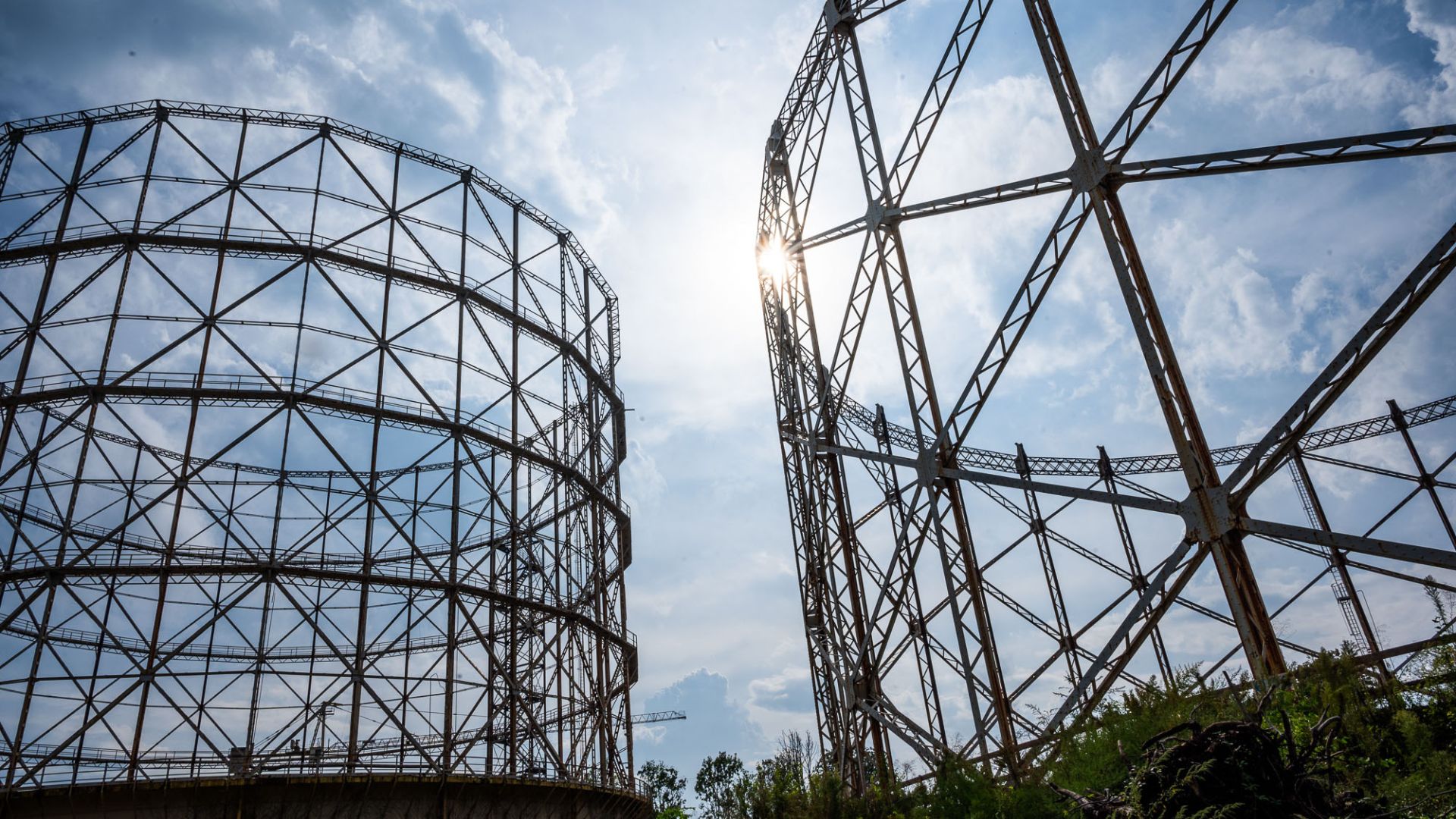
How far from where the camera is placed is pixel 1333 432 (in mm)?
22375

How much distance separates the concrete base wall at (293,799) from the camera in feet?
44.3

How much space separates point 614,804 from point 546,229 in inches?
529

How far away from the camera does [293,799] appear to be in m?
14.1

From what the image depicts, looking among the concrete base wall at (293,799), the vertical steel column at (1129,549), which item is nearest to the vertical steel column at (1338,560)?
the vertical steel column at (1129,549)

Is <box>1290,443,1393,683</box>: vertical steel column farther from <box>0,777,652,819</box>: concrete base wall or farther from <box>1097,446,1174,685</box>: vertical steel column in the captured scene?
<box>0,777,652,819</box>: concrete base wall

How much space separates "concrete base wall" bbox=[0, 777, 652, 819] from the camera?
44.3ft

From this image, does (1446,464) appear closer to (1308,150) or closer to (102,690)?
(1308,150)

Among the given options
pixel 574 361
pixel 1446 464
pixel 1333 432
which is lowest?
pixel 1446 464

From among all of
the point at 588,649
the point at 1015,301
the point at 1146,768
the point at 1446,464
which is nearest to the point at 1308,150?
the point at 1015,301

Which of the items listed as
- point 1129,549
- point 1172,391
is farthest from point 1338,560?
point 1172,391

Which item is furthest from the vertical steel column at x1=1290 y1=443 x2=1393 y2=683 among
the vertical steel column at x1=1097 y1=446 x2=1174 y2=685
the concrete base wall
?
the concrete base wall

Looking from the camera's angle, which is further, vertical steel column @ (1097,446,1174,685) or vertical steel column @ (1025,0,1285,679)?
vertical steel column @ (1097,446,1174,685)

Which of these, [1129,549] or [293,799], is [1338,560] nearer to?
[1129,549]

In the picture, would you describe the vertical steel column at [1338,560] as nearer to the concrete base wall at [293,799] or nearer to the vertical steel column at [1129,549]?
the vertical steel column at [1129,549]
